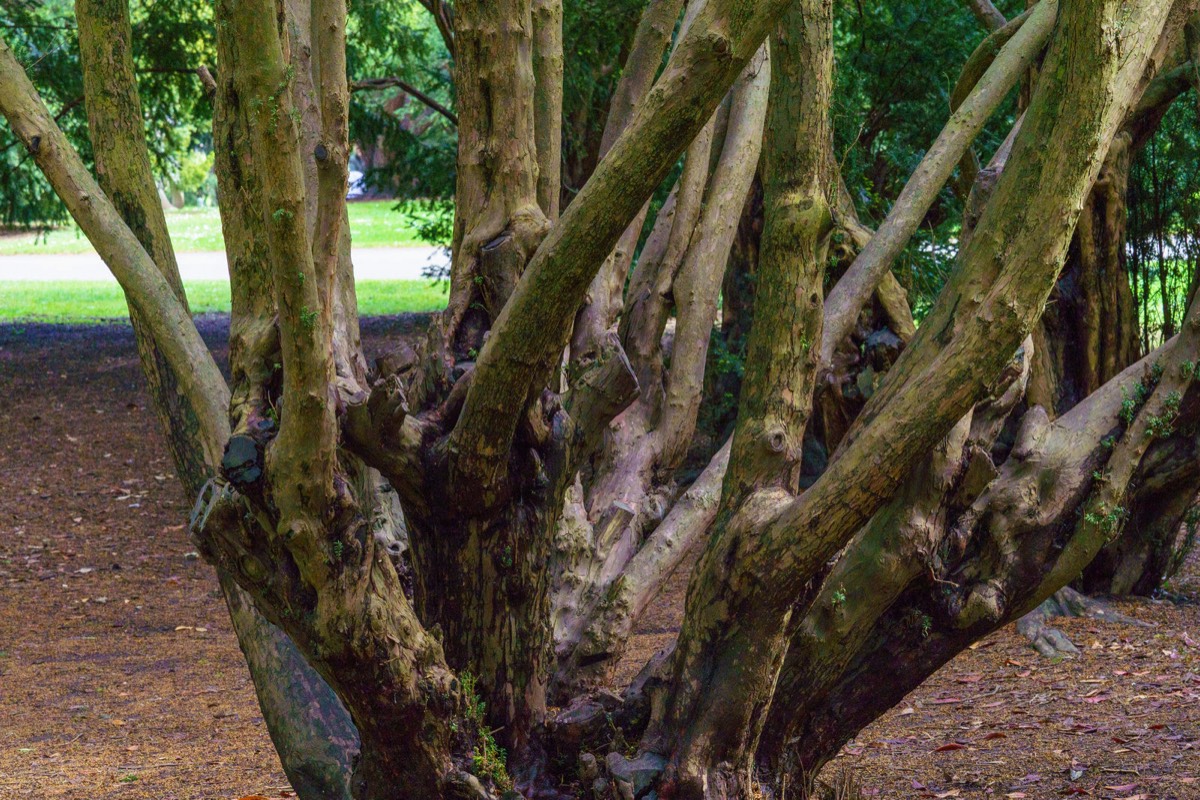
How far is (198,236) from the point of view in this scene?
3531 cm

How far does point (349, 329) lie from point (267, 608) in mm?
1378

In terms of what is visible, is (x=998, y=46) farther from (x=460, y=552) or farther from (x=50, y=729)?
(x=50, y=729)

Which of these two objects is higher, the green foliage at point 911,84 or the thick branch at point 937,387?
the green foliage at point 911,84

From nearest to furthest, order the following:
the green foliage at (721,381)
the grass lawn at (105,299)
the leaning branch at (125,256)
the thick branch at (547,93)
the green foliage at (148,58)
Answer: the leaning branch at (125,256), the thick branch at (547,93), the green foliage at (721,381), the green foliage at (148,58), the grass lawn at (105,299)

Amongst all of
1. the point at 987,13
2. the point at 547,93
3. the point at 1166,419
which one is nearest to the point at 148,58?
the point at 987,13

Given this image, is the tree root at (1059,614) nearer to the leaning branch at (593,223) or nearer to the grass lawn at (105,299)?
the leaning branch at (593,223)

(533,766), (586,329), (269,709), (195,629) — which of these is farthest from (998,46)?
(195,629)

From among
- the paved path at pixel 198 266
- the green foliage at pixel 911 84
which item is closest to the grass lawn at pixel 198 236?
the paved path at pixel 198 266

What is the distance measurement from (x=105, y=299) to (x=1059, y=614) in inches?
769

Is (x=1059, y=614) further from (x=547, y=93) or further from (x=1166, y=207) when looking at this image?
(x=547, y=93)

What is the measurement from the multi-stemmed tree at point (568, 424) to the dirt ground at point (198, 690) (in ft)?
3.34

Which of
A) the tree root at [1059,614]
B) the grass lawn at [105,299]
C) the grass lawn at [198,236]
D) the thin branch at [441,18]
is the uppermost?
the thin branch at [441,18]

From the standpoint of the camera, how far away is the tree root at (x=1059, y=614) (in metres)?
5.80

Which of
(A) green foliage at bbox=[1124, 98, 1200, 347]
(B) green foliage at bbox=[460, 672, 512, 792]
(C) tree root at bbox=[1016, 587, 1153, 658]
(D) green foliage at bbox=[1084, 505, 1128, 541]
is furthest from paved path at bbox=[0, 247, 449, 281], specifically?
(D) green foliage at bbox=[1084, 505, 1128, 541]
